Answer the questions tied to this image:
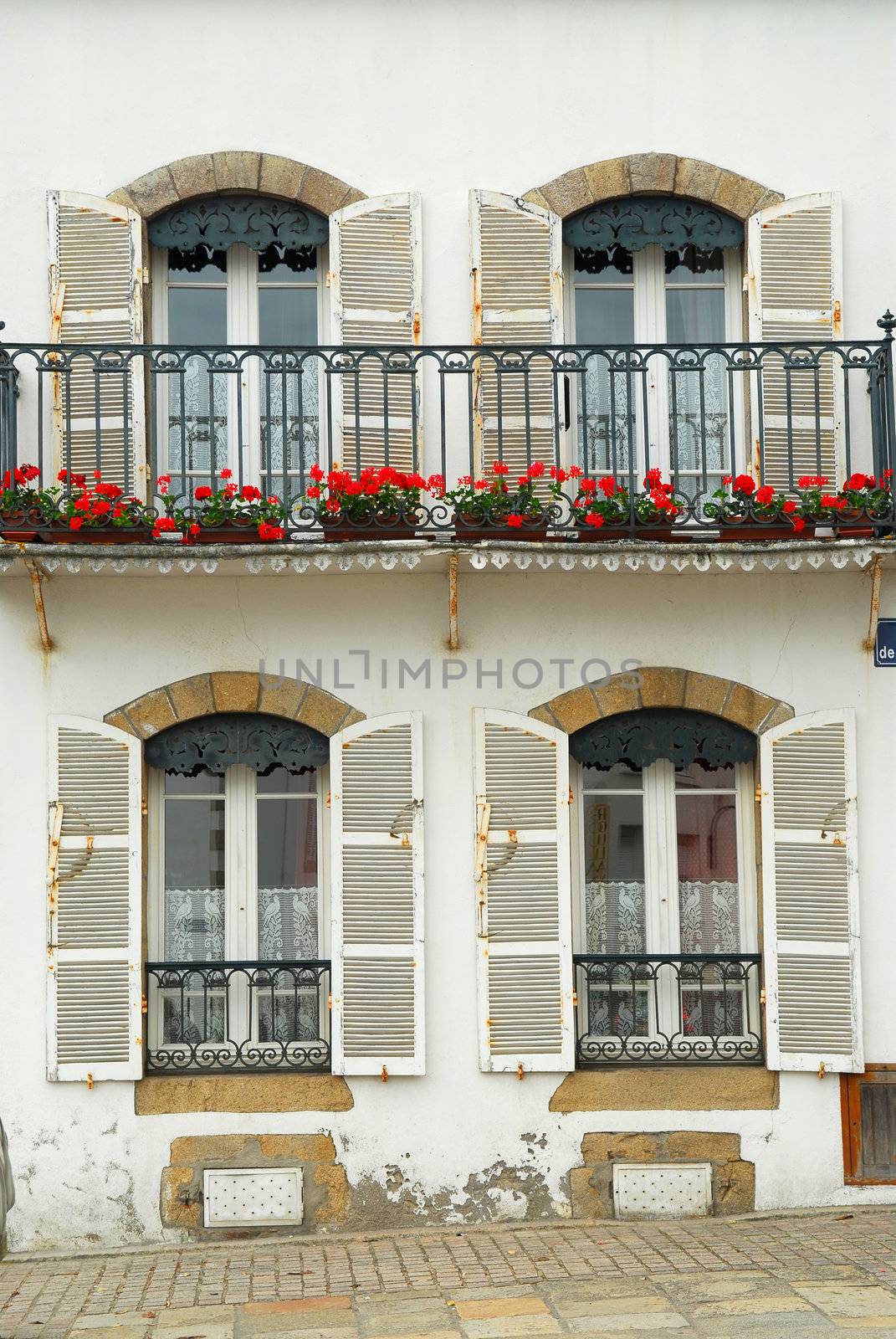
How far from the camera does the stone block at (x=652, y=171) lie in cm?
872

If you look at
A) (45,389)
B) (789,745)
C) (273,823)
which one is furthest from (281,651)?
(789,745)

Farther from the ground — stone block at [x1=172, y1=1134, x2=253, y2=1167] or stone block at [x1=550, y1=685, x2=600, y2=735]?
stone block at [x1=550, y1=685, x2=600, y2=735]

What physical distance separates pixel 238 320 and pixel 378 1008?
3.95 meters

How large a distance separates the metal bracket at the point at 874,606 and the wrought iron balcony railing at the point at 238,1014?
3.45 m

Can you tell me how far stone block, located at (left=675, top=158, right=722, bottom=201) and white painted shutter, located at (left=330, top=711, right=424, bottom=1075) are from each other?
3.35m

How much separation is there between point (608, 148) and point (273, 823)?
4.24 m

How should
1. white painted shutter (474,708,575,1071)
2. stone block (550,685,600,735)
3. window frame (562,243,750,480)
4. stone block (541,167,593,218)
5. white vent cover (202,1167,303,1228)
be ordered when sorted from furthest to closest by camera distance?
window frame (562,243,750,480), stone block (541,167,593,218), stone block (550,685,600,735), white painted shutter (474,708,575,1071), white vent cover (202,1167,303,1228)

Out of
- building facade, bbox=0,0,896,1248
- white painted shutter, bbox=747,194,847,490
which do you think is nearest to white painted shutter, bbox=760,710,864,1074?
building facade, bbox=0,0,896,1248

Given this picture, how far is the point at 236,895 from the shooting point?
853 cm

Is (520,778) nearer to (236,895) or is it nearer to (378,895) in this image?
(378,895)

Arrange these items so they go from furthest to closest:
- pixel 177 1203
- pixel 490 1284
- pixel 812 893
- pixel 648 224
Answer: pixel 648 224
pixel 812 893
pixel 177 1203
pixel 490 1284

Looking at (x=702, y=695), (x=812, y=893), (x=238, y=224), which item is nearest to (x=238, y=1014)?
(x=702, y=695)

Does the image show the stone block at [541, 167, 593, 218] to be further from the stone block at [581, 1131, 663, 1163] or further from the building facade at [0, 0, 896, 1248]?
the stone block at [581, 1131, 663, 1163]

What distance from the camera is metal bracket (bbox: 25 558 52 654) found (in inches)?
316
